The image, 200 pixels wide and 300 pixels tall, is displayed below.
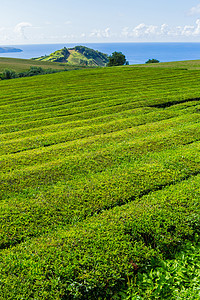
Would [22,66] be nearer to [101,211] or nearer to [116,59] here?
[116,59]

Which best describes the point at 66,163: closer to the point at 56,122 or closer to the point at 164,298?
the point at 164,298

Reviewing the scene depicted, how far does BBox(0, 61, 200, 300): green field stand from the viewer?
5.54 meters

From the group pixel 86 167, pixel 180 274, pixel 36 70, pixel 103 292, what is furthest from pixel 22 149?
pixel 36 70

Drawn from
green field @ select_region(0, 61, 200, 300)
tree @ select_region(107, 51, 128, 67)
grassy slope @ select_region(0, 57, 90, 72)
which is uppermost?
tree @ select_region(107, 51, 128, 67)

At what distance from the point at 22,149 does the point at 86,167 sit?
5.06m

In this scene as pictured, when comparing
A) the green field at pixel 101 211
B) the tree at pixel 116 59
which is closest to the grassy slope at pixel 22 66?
the tree at pixel 116 59

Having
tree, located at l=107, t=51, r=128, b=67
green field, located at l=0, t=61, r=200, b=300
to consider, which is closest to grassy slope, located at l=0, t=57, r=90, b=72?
tree, located at l=107, t=51, r=128, b=67

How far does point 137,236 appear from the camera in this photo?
6652mm

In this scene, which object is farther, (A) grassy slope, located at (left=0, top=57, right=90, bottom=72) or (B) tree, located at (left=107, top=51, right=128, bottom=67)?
(B) tree, located at (left=107, top=51, right=128, bottom=67)

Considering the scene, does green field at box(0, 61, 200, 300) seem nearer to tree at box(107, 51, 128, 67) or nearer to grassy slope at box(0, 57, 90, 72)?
grassy slope at box(0, 57, 90, 72)

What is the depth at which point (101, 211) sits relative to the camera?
7.84 meters

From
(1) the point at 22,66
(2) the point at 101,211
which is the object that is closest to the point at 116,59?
(1) the point at 22,66

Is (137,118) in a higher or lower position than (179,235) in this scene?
higher

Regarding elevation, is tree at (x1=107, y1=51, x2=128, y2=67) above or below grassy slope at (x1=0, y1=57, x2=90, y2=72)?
above
